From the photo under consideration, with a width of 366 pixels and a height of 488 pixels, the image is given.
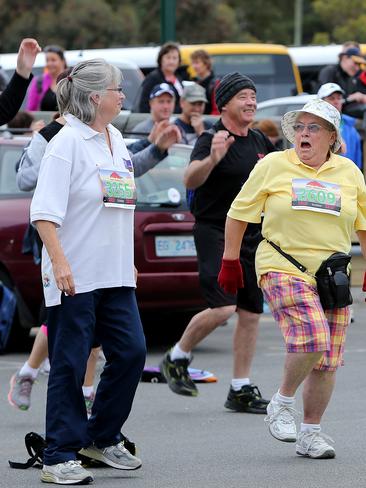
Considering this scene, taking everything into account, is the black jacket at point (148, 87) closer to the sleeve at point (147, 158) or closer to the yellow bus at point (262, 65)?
the yellow bus at point (262, 65)

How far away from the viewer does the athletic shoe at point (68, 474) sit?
635 cm

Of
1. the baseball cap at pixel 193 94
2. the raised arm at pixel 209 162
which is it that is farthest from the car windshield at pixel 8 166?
the raised arm at pixel 209 162

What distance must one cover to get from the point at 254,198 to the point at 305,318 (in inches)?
26.0

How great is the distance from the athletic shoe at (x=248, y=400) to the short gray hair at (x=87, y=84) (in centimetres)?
270

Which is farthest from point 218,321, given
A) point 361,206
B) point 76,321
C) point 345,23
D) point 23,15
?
point 345,23

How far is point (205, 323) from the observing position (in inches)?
357

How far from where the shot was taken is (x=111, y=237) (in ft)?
21.2

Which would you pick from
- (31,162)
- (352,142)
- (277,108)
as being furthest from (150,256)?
(277,108)

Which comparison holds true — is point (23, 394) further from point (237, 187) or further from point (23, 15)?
point (23, 15)

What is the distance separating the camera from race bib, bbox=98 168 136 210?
6426mm

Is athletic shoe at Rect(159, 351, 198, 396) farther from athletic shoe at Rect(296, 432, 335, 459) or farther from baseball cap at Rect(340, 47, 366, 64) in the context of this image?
baseball cap at Rect(340, 47, 366, 64)

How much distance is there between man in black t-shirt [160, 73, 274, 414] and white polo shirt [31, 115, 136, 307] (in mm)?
2012

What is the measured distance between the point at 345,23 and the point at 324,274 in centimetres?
5437

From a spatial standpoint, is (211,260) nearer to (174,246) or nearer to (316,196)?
(174,246)
